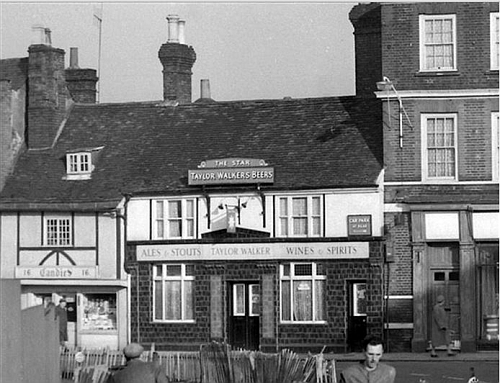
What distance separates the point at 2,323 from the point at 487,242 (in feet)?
79.4

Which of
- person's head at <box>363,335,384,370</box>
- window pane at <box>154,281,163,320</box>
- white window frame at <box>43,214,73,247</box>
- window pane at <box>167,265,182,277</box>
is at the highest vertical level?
white window frame at <box>43,214,73,247</box>

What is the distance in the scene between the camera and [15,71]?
47531 mm

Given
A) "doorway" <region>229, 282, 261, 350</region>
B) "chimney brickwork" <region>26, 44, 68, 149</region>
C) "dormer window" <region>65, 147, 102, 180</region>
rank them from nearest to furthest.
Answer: "doorway" <region>229, 282, 261, 350</region> < "dormer window" <region>65, 147, 102, 180</region> < "chimney brickwork" <region>26, 44, 68, 149</region>

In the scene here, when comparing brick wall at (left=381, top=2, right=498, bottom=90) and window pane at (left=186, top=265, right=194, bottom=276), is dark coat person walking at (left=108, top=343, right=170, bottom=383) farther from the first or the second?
window pane at (left=186, top=265, right=194, bottom=276)

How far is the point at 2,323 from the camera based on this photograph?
630 inches

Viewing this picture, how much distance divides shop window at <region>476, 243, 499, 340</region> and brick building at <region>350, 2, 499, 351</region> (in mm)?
29

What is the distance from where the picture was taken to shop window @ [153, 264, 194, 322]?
4141cm

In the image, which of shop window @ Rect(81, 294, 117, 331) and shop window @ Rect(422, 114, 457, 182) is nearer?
shop window @ Rect(422, 114, 457, 182)

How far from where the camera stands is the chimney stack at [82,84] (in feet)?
162

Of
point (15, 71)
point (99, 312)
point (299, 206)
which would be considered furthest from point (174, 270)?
point (15, 71)

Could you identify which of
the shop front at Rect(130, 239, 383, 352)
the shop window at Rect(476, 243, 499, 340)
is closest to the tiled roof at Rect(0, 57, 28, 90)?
the shop front at Rect(130, 239, 383, 352)

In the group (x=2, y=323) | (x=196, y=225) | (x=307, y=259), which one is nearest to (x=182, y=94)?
(x=196, y=225)

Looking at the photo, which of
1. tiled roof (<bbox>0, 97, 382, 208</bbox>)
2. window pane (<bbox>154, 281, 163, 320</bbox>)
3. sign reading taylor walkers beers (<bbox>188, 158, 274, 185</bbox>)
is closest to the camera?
sign reading taylor walkers beers (<bbox>188, 158, 274, 185</bbox>)

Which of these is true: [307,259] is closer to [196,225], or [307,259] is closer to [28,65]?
[196,225]
